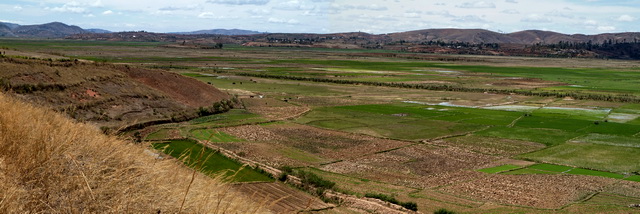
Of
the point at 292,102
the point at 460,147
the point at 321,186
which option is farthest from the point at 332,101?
the point at 321,186

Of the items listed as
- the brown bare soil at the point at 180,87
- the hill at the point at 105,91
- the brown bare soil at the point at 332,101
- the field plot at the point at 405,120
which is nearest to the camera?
the hill at the point at 105,91

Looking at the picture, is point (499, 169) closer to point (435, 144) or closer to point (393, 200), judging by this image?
point (435, 144)

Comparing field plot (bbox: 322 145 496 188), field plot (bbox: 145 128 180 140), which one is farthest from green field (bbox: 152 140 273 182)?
field plot (bbox: 322 145 496 188)

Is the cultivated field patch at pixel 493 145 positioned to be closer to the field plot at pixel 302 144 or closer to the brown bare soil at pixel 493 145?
the brown bare soil at pixel 493 145

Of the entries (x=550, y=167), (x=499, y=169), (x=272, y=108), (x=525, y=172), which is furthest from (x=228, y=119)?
(x=550, y=167)

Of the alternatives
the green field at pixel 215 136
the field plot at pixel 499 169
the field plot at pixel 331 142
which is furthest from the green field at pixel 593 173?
the green field at pixel 215 136

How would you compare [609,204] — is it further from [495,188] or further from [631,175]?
[631,175]

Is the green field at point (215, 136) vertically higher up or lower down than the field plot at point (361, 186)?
lower down
